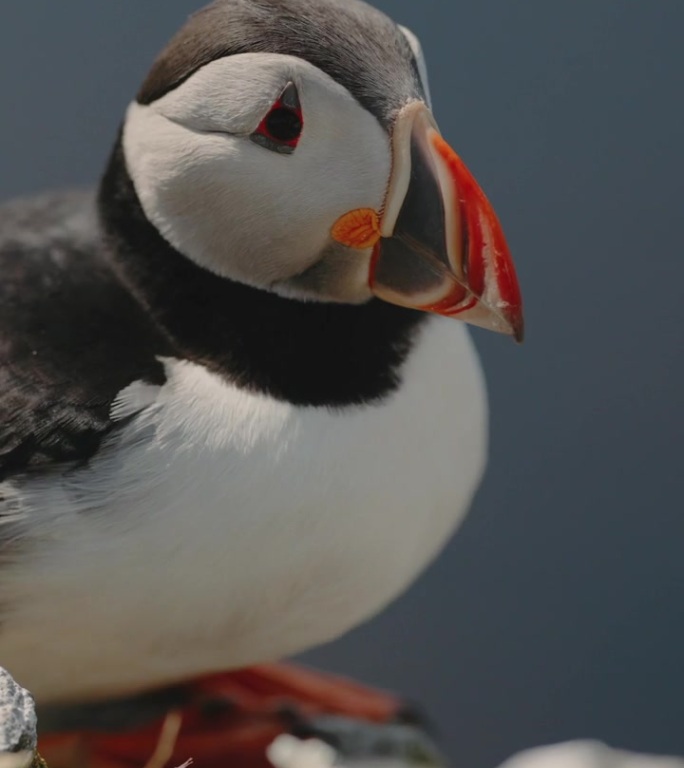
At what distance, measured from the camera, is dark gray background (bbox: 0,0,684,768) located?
2.00 metres

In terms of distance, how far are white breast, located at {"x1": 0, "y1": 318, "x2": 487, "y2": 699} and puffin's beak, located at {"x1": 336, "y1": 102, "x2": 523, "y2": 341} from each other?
0.18m

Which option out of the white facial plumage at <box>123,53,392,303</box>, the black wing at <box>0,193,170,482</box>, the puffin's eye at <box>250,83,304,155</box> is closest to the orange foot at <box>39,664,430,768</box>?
the black wing at <box>0,193,170,482</box>

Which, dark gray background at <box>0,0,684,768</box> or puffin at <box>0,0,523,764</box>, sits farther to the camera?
dark gray background at <box>0,0,684,768</box>

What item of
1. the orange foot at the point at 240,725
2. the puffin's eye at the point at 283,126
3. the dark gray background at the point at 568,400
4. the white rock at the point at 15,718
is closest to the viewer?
the white rock at the point at 15,718

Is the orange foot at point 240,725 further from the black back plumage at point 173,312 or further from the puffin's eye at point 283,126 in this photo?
the puffin's eye at point 283,126

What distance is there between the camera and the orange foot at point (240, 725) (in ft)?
4.52

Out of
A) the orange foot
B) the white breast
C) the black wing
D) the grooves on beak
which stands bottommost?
the orange foot

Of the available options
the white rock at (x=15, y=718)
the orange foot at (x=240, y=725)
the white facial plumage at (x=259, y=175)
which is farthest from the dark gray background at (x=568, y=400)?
the white rock at (x=15, y=718)

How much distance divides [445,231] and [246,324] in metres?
0.20

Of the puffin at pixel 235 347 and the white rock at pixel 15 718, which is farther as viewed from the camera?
the puffin at pixel 235 347

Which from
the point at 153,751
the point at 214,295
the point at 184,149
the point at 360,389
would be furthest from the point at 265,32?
the point at 153,751

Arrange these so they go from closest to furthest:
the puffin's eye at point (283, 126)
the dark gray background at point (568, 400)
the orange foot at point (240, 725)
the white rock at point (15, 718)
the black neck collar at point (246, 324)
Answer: the white rock at point (15, 718), the puffin's eye at point (283, 126), the black neck collar at point (246, 324), the orange foot at point (240, 725), the dark gray background at point (568, 400)

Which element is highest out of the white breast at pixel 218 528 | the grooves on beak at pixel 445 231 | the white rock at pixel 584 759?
the grooves on beak at pixel 445 231

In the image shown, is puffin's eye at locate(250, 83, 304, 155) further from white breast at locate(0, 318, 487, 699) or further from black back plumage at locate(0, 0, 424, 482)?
white breast at locate(0, 318, 487, 699)
